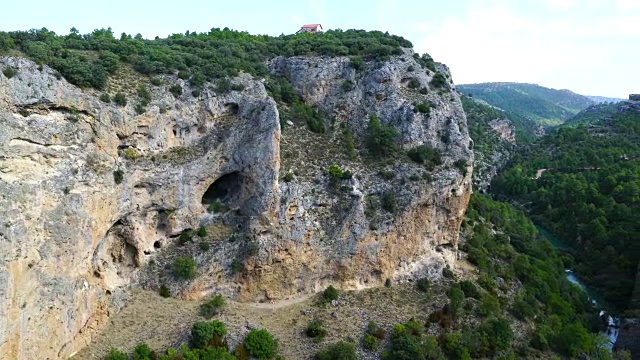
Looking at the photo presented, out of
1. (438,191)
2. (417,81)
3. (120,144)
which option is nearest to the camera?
(120,144)

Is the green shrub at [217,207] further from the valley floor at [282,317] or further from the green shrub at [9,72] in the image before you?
the green shrub at [9,72]

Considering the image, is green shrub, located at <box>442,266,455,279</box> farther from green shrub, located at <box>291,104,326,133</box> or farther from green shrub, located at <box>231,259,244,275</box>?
green shrub, located at <box>231,259,244,275</box>

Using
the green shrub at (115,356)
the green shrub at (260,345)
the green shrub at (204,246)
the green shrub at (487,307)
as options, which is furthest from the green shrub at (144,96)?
the green shrub at (487,307)

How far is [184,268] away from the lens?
33969 millimetres

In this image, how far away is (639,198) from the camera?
69625 millimetres

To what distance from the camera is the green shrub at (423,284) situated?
39.7 meters

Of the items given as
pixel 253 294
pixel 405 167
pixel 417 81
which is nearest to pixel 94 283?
pixel 253 294

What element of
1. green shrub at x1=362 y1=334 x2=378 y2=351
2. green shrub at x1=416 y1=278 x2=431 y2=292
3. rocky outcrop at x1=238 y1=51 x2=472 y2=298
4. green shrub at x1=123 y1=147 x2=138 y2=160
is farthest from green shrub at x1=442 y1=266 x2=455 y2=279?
green shrub at x1=123 y1=147 x2=138 y2=160

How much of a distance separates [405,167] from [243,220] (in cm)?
1590

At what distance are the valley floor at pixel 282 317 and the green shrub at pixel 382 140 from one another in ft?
41.9

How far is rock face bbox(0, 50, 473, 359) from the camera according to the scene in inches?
1048

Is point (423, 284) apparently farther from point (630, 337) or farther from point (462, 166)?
point (630, 337)

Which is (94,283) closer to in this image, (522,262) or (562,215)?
(522,262)

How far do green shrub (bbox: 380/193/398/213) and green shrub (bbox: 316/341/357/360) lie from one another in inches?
500
